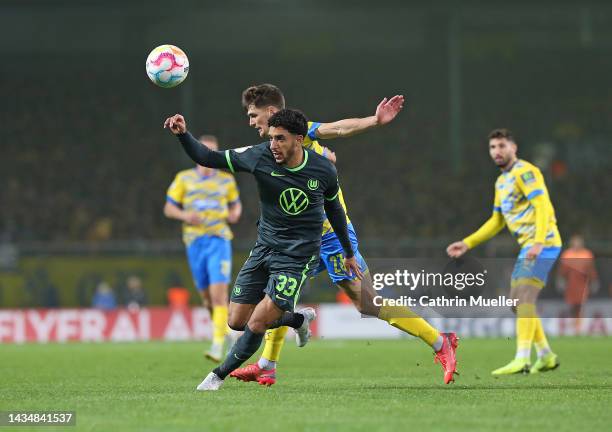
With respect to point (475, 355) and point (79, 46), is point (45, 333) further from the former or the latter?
point (79, 46)

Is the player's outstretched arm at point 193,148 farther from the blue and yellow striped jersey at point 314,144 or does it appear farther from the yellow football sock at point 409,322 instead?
the yellow football sock at point 409,322

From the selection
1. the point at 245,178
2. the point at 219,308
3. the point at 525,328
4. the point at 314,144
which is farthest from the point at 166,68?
the point at 245,178

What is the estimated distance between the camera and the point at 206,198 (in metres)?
12.5

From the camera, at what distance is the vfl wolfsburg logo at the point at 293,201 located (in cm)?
758

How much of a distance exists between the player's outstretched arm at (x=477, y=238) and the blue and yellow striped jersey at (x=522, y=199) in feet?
0.30

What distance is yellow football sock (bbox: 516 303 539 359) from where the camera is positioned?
33.6ft

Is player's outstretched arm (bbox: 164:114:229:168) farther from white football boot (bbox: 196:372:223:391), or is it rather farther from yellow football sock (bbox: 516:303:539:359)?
yellow football sock (bbox: 516:303:539:359)

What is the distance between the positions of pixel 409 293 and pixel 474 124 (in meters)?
22.9

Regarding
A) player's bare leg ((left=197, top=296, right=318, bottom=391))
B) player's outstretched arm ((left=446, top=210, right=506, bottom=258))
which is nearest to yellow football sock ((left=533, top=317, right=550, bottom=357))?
player's outstretched arm ((left=446, top=210, right=506, bottom=258))

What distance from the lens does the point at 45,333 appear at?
2020 cm

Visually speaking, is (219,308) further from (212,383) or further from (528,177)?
(212,383)

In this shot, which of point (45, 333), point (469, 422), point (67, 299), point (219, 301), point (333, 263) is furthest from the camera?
point (67, 299)

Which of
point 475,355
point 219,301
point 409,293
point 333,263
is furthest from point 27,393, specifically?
point 475,355

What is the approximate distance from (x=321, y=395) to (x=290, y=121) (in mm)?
1870
